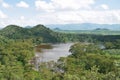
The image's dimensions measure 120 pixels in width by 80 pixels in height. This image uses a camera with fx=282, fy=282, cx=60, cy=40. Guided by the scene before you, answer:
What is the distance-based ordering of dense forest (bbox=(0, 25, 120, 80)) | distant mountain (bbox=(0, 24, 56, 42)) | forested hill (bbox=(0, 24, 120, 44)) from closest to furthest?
dense forest (bbox=(0, 25, 120, 80)) → forested hill (bbox=(0, 24, 120, 44)) → distant mountain (bbox=(0, 24, 56, 42))

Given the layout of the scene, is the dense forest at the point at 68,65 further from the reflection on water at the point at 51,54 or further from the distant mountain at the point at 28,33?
the distant mountain at the point at 28,33

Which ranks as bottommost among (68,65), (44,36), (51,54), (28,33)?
(51,54)

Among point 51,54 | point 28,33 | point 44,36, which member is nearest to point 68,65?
point 51,54

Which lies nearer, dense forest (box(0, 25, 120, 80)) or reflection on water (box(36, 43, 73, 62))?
dense forest (box(0, 25, 120, 80))

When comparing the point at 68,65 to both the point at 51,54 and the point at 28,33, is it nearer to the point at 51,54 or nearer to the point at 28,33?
the point at 51,54

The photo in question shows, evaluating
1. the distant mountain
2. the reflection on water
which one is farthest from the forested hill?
the reflection on water

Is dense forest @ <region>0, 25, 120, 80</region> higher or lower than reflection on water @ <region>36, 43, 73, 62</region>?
higher

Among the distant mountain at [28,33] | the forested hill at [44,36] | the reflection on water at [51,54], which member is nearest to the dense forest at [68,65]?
the reflection on water at [51,54]

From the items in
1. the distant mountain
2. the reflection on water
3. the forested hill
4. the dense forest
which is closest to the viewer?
the dense forest

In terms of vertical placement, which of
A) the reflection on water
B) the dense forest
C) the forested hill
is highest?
the forested hill

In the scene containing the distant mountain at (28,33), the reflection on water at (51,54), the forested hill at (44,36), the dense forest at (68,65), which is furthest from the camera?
the distant mountain at (28,33)

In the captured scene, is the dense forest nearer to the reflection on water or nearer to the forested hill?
the reflection on water

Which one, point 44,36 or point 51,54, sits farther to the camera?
point 44,36
